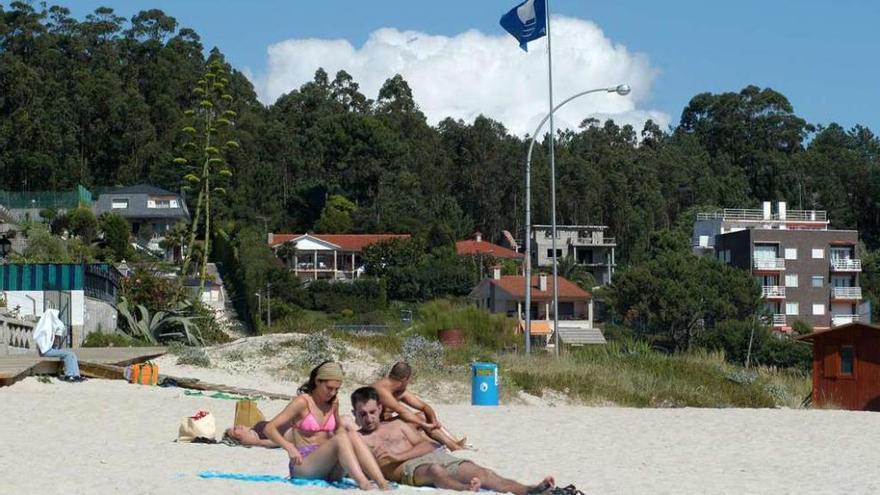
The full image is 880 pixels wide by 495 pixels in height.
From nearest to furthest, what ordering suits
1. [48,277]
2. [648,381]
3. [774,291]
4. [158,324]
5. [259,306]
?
[648,381]
[48,277]
[158,324]
[259,306]
[774,291]

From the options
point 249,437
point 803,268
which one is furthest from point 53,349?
point 803,268

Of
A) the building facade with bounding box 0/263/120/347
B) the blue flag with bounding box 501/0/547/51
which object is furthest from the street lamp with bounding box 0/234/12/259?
the blue flag with bounding box 501/0/547/51

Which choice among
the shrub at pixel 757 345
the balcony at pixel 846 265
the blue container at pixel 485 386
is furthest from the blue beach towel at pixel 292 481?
the balcony at pixel 846 265

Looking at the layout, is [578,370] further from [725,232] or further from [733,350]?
[725,232]

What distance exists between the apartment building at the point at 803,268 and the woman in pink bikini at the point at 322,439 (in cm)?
7681

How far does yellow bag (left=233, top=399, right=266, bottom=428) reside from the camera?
547 inches

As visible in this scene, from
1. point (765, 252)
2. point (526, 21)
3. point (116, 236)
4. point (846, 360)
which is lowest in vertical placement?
point (846, 360)

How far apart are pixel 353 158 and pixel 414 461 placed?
303ft

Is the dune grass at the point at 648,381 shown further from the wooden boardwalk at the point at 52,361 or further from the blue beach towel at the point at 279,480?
the blue beach towel at the point at 279,480

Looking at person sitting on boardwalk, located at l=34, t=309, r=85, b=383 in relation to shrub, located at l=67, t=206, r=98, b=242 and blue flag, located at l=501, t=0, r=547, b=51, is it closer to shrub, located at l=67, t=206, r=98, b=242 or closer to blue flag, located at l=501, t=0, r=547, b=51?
blue flag, located at l=501, t=0, r=547, b=51

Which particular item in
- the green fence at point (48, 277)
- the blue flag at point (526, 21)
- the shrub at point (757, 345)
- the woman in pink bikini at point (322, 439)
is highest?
the blue flag at point (526, 21)

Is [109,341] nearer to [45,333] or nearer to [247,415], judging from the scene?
[45,333]

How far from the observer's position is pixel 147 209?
84.9 m

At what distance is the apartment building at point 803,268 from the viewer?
86750 mm
